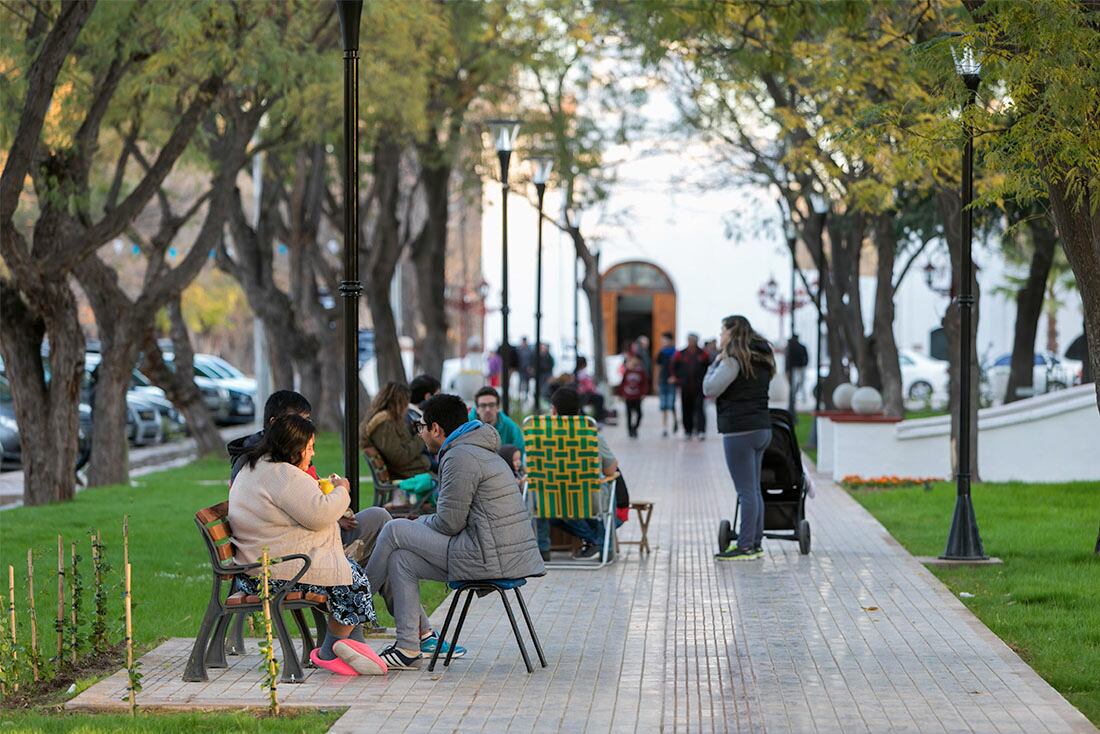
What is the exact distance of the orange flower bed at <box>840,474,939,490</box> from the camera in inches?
783

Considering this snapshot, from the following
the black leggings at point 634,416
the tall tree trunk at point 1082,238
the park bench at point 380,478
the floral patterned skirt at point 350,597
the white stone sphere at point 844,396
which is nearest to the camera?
the floral patterned skirt at point 350,597

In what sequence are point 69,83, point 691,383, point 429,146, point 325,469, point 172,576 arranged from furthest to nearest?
point 429,146 < point 691,383 < point 325,469 < point 69,83 < point 172,576

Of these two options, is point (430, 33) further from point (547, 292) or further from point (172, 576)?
point (547, 292)

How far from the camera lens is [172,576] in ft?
40.4

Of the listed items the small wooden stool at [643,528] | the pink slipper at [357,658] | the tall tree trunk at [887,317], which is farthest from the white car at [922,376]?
the pink slipper at [357,658]

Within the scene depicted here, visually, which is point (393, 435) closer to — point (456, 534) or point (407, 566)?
point (407, 566)

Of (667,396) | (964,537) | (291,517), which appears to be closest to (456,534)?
(291,517)

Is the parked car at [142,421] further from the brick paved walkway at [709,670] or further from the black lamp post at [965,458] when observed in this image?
the black lamp post at [965,458]

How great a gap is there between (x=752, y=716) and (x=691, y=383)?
2163cm

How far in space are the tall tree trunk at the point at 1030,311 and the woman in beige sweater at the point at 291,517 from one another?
71.6ft

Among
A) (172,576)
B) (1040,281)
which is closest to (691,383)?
(1040,281)

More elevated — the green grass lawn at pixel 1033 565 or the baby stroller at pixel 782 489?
the baby stroller at pixel 782 489

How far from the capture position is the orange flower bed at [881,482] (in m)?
19.9

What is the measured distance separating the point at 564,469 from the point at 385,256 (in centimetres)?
1793
